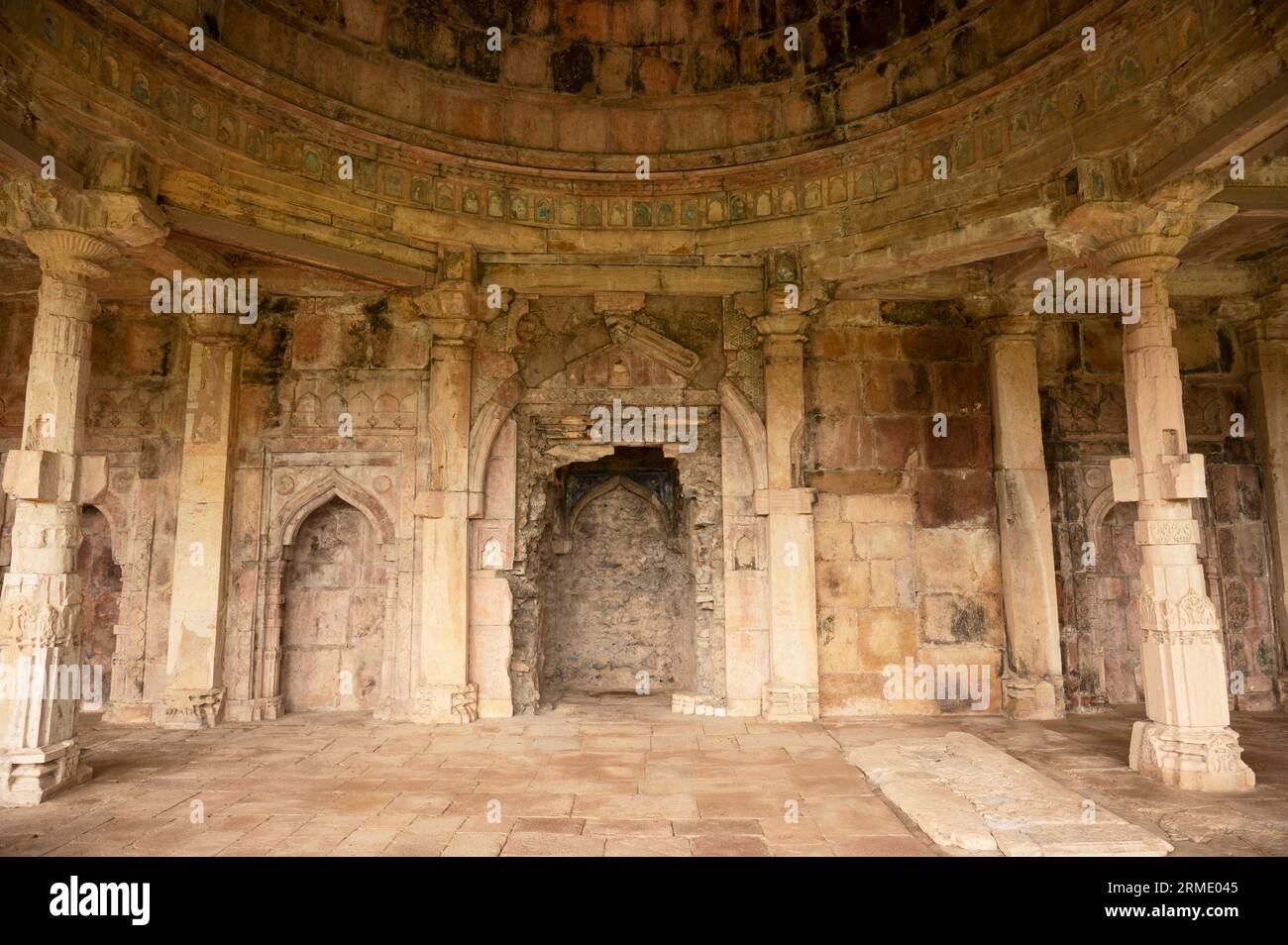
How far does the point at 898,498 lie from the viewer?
8508 millimetres

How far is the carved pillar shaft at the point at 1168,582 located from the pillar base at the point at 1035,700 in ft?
6.17

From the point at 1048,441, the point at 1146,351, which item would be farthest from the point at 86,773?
the point at 1048,441

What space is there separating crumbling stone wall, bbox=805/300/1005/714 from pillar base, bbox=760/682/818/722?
29cm

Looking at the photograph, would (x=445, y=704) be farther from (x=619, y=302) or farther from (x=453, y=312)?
(x=619, y=302)

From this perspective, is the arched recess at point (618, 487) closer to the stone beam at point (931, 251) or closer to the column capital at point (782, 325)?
the column capital at point (782, 325)

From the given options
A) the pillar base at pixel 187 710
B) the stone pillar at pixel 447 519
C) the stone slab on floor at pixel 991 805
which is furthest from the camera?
the stone pillar at pixel 447 519

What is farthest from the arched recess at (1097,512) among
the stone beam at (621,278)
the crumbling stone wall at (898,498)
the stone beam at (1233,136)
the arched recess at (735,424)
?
the stone beam at (621,278)

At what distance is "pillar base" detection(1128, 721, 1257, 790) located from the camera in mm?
5488

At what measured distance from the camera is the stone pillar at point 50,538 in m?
5.38

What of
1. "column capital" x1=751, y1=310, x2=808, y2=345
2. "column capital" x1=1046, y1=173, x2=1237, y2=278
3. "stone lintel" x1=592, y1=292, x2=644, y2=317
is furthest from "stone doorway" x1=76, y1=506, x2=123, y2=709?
"column capital" x1=1046, y1=173, x2=1237, y2=278

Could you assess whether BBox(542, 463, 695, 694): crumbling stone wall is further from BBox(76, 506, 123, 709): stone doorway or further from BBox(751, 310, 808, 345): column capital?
BBox(76, 506, 123, 709): stone doorway

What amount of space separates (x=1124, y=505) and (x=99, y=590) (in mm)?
11133

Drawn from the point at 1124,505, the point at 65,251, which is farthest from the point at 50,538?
the point at 1124,505

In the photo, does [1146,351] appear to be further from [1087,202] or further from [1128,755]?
[1128,755]
